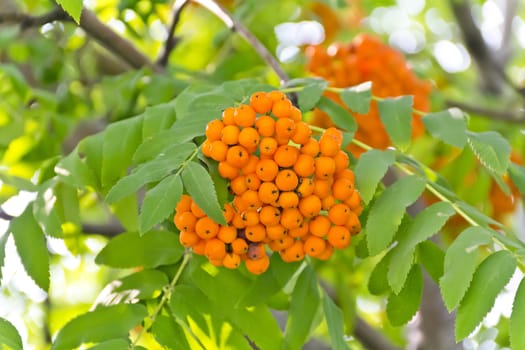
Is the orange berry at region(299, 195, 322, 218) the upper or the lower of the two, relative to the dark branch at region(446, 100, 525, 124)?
upper

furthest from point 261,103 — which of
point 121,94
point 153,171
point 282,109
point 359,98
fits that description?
point 121,94

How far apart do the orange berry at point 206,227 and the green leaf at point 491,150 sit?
582mm

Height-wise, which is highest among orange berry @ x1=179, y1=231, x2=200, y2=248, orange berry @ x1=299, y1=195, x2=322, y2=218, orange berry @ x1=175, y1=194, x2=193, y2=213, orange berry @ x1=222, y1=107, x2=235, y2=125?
orange berry @ x1=222, y1=107, x2=235, y2=125

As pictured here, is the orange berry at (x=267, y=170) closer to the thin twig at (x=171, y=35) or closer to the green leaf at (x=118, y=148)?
the green leaf at (x=118, y=148)

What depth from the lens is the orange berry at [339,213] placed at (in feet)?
5.34

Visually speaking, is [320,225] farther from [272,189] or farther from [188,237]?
[188,237]

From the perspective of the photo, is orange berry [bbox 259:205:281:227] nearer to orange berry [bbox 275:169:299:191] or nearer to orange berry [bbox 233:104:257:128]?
orange berry [bbox 275:169:299:191]

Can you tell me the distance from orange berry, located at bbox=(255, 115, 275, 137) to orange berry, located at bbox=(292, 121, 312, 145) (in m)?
0.05

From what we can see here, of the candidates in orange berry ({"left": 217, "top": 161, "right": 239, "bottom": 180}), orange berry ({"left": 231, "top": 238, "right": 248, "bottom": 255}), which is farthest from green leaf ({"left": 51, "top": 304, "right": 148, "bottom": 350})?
orange berry ({"left": 217, "top": 161, "right": 239, "bottom": 180})

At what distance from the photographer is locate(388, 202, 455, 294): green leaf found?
158 cm

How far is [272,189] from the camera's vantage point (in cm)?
156

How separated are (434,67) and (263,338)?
101 inches

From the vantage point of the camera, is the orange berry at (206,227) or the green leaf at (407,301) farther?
the green leaf at (407,301)

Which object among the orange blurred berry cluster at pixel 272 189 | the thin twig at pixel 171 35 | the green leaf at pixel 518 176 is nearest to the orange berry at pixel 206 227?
the orange blurred berry cluster at pixel 272 189
